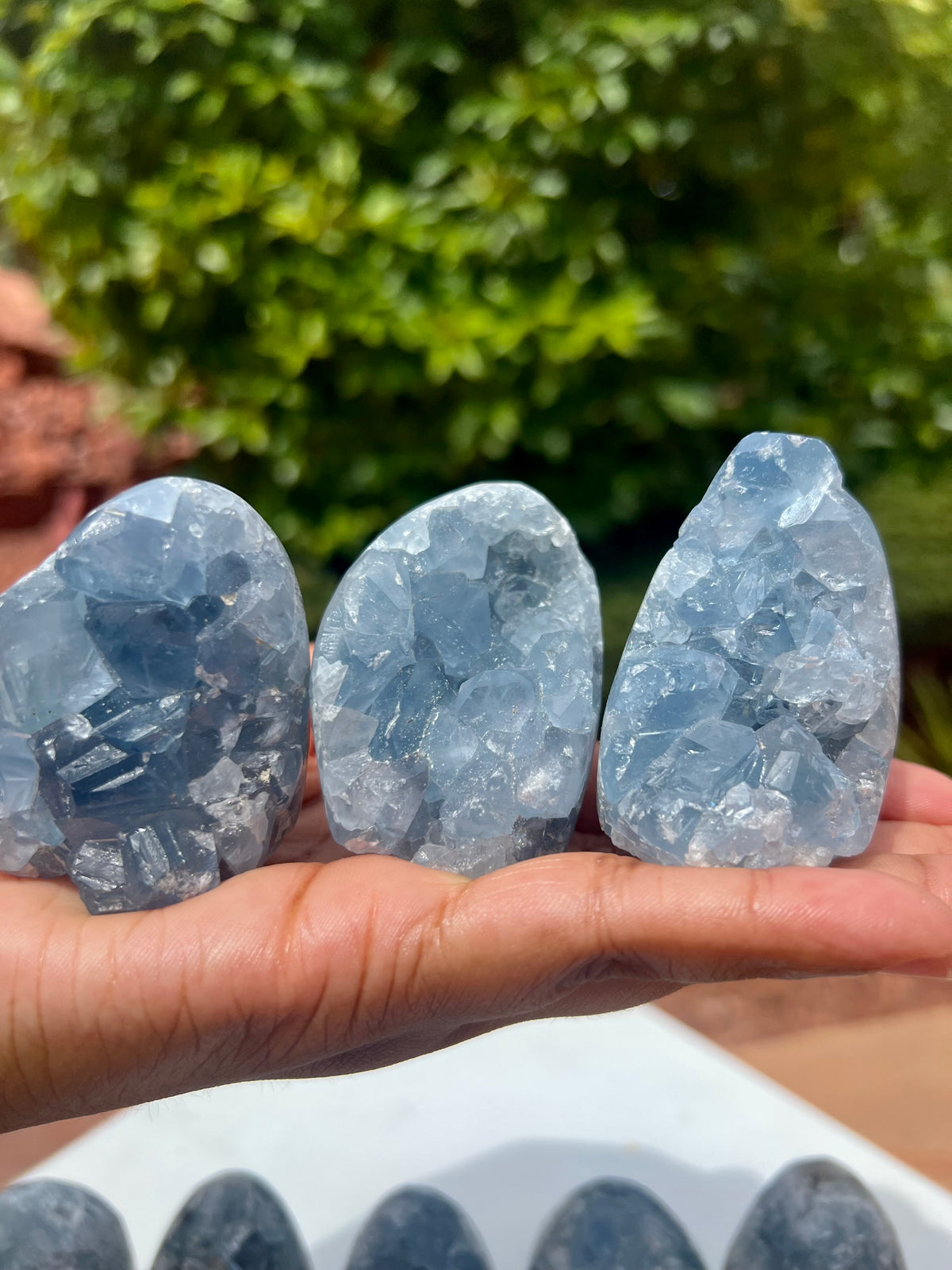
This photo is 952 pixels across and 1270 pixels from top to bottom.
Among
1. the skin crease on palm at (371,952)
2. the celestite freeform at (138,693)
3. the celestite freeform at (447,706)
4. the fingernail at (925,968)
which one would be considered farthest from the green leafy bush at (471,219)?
the fingernail at (925,968)

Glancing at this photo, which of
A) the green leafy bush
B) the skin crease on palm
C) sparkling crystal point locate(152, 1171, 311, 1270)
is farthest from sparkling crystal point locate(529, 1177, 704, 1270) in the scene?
the green leafy bush

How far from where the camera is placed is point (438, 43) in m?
2.68

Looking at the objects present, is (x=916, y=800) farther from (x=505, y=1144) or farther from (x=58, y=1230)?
(x=58, y=1230)

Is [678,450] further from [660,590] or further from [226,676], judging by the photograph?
[226,676]

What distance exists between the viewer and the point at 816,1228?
53.2 inches

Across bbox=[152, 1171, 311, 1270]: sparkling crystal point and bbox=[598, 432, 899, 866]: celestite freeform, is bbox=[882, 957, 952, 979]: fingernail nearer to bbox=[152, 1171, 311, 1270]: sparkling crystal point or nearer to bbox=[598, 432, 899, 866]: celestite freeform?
bbox=[598, 432, 899, 866]: celestite freeform

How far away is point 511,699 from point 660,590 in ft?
0.79

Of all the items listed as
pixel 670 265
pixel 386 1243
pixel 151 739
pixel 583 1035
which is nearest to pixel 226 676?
pixel 151 739

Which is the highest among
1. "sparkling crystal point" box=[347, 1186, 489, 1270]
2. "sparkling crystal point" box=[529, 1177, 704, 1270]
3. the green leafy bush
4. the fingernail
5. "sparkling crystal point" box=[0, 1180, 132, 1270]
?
the green leafy bush

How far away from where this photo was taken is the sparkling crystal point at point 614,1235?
4.49ft

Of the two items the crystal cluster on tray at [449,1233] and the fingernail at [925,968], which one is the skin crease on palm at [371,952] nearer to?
the fingernail at [925,968]

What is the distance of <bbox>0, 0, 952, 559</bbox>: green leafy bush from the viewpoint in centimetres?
269

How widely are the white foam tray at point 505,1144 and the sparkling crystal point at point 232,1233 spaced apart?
0.18 m

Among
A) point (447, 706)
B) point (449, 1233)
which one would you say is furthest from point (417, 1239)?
point (447, 706)
